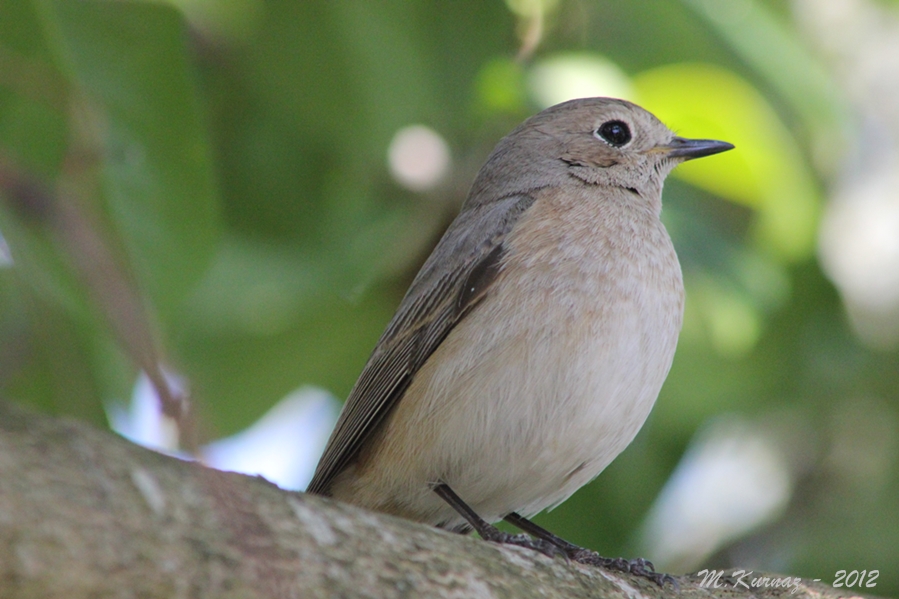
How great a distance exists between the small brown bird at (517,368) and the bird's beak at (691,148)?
0.07ft

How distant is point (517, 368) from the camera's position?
14.2ft

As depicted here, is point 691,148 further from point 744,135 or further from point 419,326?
point 419,326

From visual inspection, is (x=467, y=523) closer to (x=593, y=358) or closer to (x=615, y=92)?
(x=593, y=358)

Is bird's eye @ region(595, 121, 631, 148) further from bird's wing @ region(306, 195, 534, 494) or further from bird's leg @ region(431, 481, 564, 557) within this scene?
bird's leg @ region(431, 481, 564, 557)

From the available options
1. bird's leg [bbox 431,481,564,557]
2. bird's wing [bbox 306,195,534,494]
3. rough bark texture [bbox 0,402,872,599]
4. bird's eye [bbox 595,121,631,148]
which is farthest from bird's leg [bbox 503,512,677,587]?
bird's eye [bbox 595,121,631,148]

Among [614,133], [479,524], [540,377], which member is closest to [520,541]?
[479,524]

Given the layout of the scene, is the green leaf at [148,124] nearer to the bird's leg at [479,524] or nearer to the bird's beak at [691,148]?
the bird's leg at [479,524]

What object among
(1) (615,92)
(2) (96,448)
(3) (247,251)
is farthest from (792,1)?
(2) (96,448)

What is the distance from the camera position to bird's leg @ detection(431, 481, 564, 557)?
420 cm

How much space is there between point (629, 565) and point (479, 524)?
2.27 feet

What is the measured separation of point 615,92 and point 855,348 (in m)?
2.44

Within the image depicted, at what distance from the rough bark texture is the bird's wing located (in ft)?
6.20

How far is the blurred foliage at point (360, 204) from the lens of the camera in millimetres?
4035

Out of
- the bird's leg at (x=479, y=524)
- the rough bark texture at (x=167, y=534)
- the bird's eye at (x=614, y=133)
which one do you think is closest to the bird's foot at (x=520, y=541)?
the bird's leg at (x=479, y=524)
